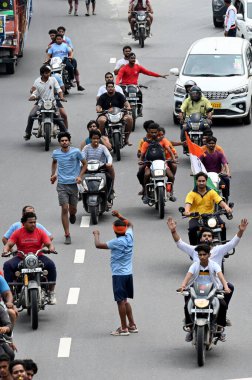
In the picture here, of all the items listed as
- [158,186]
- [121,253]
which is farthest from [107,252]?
[121,253]

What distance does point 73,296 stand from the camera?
2541cm

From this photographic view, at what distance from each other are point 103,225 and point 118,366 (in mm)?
7954

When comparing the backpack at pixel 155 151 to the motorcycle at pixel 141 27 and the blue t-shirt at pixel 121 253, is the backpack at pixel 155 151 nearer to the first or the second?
the blue t-shirt at pixel 121 253

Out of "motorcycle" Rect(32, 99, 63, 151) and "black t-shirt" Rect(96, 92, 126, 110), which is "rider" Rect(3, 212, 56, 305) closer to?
"black t-shirt" Rect(96, 92, 126, 110)

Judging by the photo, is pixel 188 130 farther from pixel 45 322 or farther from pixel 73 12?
pixel 73 12

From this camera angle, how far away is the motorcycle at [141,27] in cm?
4619

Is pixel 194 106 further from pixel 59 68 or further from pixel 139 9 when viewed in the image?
pixel 139 9

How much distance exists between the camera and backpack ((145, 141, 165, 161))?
100ft

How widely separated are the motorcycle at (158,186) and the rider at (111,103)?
14.0ft

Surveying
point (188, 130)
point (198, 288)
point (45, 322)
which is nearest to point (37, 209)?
point (188, 130)

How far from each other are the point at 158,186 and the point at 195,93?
15.9ft

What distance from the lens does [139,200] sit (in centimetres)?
3180

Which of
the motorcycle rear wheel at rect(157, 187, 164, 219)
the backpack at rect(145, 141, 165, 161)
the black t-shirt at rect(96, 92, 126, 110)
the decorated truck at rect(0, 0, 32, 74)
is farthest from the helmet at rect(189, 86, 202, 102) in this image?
the decorated truck at rect(0, 0, 32, 74)

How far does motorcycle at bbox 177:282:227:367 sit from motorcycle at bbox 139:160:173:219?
753cm
